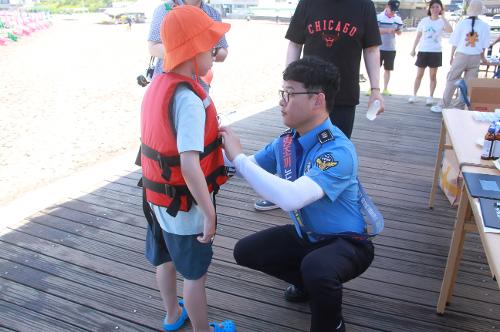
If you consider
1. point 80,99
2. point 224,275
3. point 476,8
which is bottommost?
point 80,99

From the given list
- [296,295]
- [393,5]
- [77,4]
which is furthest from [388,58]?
[77,4]

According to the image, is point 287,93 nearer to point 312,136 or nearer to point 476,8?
point 312,136

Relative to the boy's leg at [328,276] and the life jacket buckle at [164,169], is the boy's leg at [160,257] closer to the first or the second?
the life jacket buckle at [164,169]

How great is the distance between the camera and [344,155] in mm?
1806

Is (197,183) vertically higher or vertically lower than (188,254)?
higher

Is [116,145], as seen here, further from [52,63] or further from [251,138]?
[52,63]

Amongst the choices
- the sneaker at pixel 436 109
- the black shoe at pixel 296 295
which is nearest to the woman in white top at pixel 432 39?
the sneaker at pixel 436 109

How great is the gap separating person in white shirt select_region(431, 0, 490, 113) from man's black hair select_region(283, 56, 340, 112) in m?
4.93

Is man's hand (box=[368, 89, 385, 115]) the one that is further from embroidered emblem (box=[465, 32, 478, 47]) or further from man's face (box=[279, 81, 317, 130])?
embroidered emblem (box=[465, 32, 478, 47])

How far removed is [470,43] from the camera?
20.2 ft

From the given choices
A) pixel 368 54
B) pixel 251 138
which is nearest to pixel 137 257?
pixel 368 54

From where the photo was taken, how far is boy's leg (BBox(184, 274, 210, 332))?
192 centimetres

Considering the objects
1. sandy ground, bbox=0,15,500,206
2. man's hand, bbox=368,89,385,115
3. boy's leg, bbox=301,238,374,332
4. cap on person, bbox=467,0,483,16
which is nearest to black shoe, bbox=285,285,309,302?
boy's leg, bbox=301,238,374,332

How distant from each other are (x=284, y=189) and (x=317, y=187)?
0.44ft
